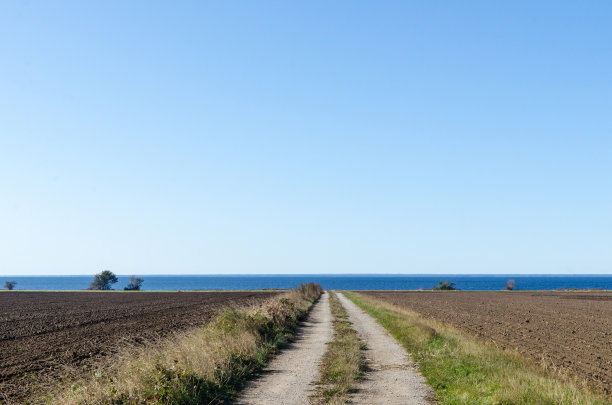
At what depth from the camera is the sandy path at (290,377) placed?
1263 centimetres

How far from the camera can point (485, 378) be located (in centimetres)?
1407

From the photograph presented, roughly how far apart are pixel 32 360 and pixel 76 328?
1503 centimetres

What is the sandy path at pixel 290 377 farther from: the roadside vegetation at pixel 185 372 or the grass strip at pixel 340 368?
the roadside vegetation at pixel 185 372

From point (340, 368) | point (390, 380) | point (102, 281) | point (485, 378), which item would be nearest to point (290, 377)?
point (340, 368)

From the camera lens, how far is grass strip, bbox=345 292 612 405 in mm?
11742

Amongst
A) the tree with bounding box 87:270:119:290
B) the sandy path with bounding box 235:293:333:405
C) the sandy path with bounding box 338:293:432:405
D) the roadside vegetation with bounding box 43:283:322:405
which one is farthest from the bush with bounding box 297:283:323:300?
the tree with bounding box 87:270:119:290

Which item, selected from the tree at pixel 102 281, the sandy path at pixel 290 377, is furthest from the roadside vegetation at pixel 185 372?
the tree at pixel 102 281

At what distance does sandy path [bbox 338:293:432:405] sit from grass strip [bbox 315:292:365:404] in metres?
0.30

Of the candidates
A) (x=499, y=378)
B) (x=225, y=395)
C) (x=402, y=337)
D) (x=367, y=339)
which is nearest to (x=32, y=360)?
(x=225, y=395)

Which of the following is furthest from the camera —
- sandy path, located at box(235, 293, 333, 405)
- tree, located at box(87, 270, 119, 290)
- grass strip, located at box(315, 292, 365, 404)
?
tree, located at box(87, 270, 119, 290)

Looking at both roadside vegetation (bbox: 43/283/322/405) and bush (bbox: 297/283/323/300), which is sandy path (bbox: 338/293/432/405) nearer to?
roadside vegetation (bbox: 43/283/322/405)

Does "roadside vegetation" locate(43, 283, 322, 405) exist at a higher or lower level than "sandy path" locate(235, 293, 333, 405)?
higher

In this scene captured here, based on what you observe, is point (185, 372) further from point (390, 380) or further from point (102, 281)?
point (102, 281)

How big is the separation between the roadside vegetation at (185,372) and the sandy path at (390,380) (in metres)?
3.44
